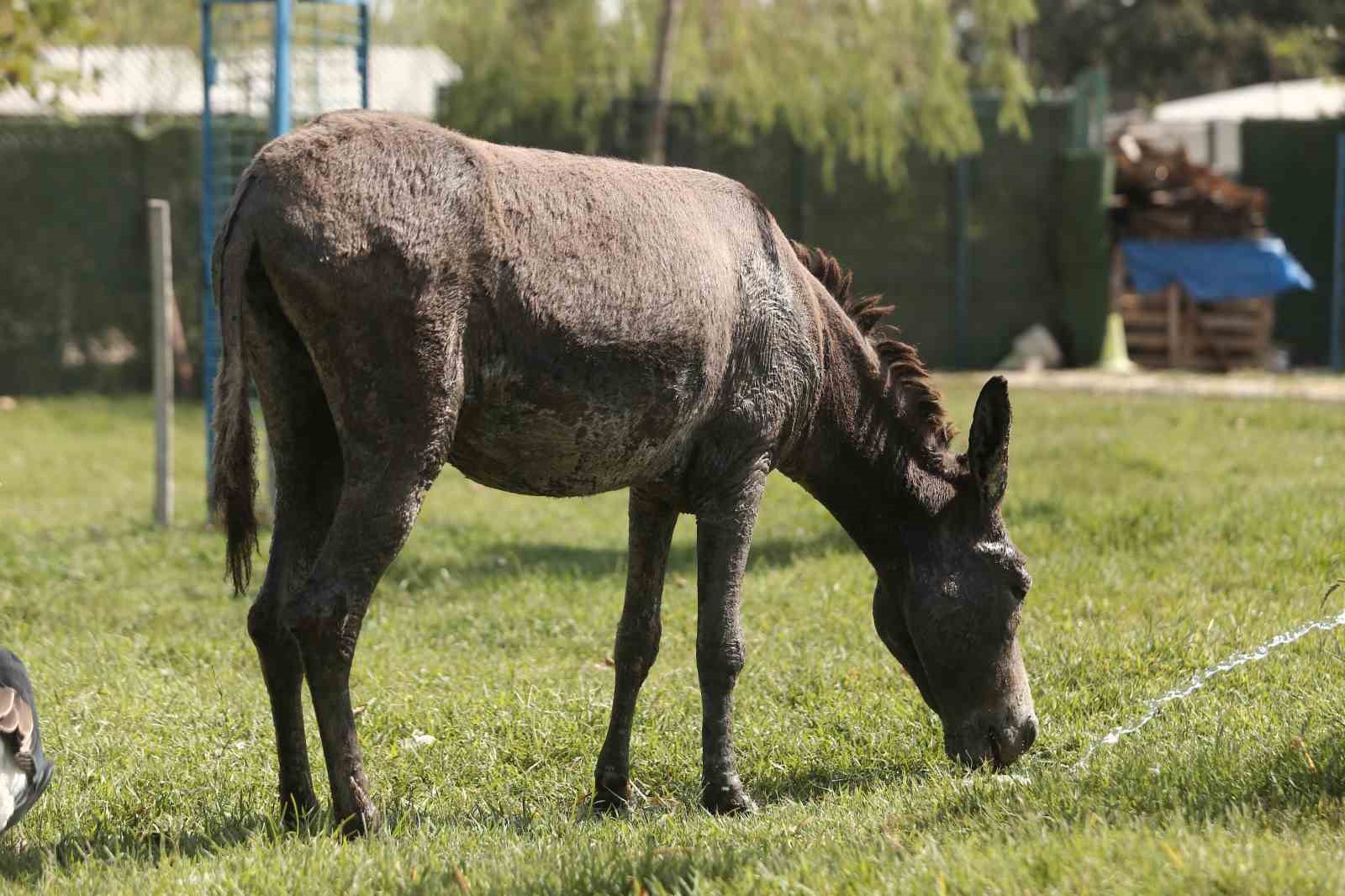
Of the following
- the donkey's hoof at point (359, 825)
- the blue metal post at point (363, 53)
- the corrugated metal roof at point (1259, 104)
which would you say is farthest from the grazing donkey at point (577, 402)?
the corrugated metal roof at point (1259, 104)

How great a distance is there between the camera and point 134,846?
438cm

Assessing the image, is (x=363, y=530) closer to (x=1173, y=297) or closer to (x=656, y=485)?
(x=656, y=485)

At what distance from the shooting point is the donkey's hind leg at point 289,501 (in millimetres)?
4266

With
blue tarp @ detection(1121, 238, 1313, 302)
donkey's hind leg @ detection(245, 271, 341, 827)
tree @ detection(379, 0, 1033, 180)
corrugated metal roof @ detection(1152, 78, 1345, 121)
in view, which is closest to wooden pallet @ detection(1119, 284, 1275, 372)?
blue tarp @ detection(1121, 238, 1313, 302)

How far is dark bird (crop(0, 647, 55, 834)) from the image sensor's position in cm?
395

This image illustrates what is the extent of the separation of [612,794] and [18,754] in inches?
73.9

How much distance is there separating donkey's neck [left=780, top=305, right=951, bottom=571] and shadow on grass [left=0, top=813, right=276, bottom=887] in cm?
208

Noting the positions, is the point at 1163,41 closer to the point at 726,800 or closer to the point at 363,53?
the point at 363,53

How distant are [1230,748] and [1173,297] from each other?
51.7 feet

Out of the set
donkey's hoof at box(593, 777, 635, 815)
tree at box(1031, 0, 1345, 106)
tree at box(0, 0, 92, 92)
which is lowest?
donkey's hoof at box(593, 777, 635, 815)

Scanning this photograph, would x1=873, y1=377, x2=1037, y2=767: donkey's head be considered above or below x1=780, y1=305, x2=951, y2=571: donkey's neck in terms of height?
below

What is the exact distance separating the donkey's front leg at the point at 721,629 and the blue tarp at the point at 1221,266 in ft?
50.5

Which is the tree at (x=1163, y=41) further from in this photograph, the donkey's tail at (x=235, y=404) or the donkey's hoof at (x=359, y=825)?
the donkey's hoof at (x=359, y=825)

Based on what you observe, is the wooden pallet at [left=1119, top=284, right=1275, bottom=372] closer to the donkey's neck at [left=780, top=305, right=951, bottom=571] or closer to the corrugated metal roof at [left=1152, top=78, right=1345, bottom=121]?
the corrugated metal roof at [left=1152, top=78, right=1345, bottom=121]
